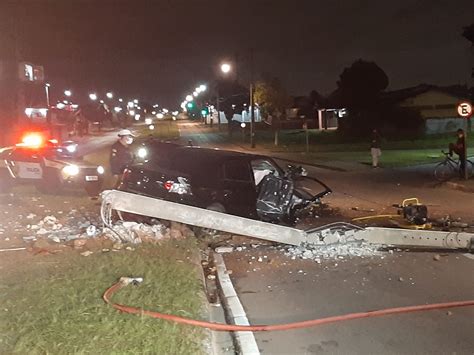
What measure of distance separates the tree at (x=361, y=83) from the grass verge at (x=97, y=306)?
206 ft

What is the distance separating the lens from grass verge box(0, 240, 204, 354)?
16.8 ft

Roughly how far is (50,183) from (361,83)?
58627 mm

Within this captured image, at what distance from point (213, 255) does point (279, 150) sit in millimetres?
31981

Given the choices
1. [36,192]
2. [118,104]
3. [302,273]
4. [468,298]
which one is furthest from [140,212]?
[118,104]

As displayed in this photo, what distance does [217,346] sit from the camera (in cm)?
571

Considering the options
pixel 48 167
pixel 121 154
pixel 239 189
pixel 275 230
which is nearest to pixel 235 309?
pixel 275 230

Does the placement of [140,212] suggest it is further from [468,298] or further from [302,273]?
[468,298]

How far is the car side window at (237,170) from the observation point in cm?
1128

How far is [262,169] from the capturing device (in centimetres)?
1209

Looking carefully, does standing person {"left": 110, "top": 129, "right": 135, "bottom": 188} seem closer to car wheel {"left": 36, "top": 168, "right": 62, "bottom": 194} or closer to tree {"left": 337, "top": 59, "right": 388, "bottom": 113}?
car wheel {"left": 36, "top": 168, "right": 62, "bottom": 194}

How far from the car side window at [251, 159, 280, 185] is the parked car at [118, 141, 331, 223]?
3cm

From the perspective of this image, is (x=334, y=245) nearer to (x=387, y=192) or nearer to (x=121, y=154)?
(x=121, y=154)

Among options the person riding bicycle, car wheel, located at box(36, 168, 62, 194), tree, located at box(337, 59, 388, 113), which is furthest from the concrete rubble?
tree, located at box(337, 59, 388, 113)

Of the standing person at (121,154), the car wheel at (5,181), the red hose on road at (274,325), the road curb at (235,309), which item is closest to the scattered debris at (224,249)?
the road curb at (235,309)
